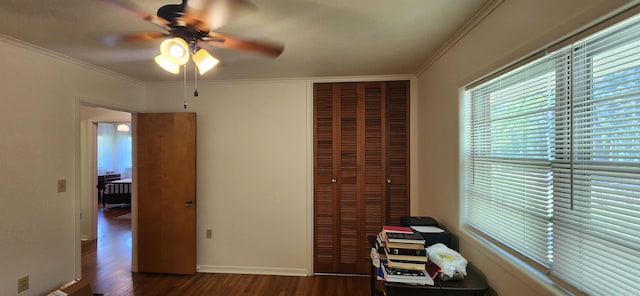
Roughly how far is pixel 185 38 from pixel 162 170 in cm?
208

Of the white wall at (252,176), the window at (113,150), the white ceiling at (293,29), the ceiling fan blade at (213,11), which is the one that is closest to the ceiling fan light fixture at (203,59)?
the ceiling fan blade at (213,11)

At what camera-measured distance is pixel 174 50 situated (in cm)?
127

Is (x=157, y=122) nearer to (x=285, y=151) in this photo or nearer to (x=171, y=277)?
(x=285, y=151)

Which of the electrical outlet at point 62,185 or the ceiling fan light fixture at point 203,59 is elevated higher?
the ceiling fan light fixture at point 203,59

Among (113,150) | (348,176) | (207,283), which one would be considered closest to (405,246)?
(348,176)

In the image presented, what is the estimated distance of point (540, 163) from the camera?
1.12m

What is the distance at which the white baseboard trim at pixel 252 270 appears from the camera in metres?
2.88

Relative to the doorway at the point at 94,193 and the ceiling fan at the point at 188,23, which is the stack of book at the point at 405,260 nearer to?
the ceiling fan at the point at 188,23

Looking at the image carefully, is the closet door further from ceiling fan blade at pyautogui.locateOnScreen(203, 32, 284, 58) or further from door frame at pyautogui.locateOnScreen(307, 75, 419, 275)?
ceiling fan blade at pyautogui.locateOnScreen(203, 32, 284, 58)

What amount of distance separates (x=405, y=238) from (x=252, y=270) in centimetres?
215

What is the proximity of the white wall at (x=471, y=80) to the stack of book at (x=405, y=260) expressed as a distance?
1.25 feet

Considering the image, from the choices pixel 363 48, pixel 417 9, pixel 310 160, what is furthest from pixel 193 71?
pixel 417 9

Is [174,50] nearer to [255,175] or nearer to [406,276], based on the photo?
[406,276]

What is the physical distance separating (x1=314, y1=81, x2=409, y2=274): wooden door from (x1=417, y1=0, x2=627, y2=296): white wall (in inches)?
11.4
